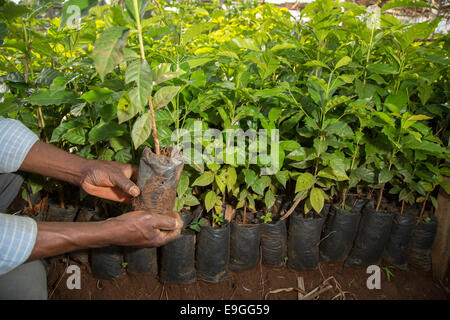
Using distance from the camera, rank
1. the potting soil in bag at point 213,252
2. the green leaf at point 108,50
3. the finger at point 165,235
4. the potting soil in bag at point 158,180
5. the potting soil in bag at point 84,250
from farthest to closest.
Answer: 1. the potting soil in bag at point 84,250
2. the potting soil in bag at point 213,252
3. the finger at point 165,235
4. the potting soil in bag at point 158,180
5. the green leaf at point 108,50

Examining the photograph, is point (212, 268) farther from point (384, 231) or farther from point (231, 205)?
point (384, 231)

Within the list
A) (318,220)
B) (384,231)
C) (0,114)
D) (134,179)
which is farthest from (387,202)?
(0,114)

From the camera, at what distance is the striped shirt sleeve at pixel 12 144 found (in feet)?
4.52

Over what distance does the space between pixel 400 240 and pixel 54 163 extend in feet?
7.12

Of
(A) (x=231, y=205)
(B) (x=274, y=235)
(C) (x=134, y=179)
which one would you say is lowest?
(B) (x=274, y=235)

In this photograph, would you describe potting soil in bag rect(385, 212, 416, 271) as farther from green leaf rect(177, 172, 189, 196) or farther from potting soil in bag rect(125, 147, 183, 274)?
potting soil in bag rect(125, 147, 183, 274)

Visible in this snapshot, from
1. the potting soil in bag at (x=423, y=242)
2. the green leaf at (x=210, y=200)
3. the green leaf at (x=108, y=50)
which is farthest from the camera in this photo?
the potting soil in bag at (x=423, y=242)

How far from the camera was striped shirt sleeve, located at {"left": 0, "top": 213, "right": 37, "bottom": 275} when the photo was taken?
101 cm

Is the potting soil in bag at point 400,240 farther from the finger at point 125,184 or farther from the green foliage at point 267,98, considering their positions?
the finger at point 125,184

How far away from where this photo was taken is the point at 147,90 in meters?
0.91

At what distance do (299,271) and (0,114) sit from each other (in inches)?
75.4

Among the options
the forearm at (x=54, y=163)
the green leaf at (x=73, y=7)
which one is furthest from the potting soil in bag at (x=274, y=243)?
the green leaf at (x=73, y=7)

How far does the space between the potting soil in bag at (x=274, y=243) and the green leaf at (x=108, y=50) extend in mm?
1354

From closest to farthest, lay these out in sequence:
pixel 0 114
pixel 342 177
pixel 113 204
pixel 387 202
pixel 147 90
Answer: pixel 147 90 < pixel 0 114 < pixel 342 177 < pixel 113 204 < pixel 387 202
